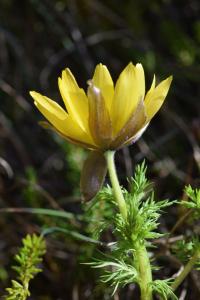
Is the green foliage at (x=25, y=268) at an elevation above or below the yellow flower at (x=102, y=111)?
below

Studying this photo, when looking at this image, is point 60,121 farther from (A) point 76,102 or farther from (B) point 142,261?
(B) point 142,261

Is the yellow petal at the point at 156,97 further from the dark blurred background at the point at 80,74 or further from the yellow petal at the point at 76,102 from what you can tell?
the dark blurred background at the point at 80,74

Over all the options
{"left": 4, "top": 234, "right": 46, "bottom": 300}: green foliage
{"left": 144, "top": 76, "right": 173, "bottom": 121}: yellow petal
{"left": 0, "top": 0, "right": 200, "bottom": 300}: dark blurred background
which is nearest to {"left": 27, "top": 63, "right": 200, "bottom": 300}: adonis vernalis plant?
{"left": 144, "top": 76, "right": 173, "bottom": 121}: yellow petal

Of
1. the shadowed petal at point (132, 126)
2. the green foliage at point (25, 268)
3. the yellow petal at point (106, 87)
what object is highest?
the yellow petal at point (106, 87)

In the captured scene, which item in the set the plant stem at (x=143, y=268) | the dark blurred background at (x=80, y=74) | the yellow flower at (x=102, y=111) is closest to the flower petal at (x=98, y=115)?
the yellow flower at (x=102, y=111)

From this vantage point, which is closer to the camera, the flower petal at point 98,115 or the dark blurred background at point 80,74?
the flower petal at point 98,115

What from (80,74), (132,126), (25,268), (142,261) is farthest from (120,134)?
(80,74)

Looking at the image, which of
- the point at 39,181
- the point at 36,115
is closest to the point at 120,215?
the point at 39,181

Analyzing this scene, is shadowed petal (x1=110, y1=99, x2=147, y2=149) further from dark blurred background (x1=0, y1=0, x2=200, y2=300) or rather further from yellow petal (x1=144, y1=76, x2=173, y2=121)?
dark blurred background (x1=0, y1=0, x2=200, y2=300)
